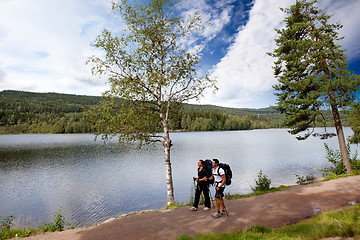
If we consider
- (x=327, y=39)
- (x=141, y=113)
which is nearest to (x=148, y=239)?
(x=141, y=113)

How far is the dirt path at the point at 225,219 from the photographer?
7.23m

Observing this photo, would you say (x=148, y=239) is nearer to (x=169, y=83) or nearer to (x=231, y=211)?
(x=231, y=211)

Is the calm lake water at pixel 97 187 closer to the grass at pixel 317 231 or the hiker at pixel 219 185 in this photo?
the hiker at pixel 219 185

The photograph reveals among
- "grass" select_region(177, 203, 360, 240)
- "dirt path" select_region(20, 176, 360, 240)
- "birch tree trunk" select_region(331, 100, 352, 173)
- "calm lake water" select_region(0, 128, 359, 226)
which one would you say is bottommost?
"calm lake water" select_region(0, 128, 359, 226)

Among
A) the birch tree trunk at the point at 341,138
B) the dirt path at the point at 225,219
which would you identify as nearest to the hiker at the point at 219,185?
the dirt path at the point at 225,219

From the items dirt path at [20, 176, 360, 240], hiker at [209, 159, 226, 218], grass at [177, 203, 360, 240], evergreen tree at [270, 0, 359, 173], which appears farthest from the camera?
evergreen tree at [270, 0, 359, 173]

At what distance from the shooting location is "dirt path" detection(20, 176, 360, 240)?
723 centimetres

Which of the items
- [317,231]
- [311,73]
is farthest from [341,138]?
[317,231]

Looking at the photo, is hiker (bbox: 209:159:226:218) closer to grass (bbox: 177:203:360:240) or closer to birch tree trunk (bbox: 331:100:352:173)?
grass (bbox: 177:203:360:240)

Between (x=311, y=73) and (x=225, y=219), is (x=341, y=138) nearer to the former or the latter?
(x=311, y=73)

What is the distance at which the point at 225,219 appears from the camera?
8094 millimetres

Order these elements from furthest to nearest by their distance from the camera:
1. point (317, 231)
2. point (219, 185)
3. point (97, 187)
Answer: point (97, 187) < point (219, 185) < point (317, 231)

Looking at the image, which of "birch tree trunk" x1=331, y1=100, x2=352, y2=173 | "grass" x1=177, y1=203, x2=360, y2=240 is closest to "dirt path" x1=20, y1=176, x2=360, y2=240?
"grass" x1=177, y1=203, x2=360, y2=240

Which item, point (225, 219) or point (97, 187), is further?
point (97, 187)
